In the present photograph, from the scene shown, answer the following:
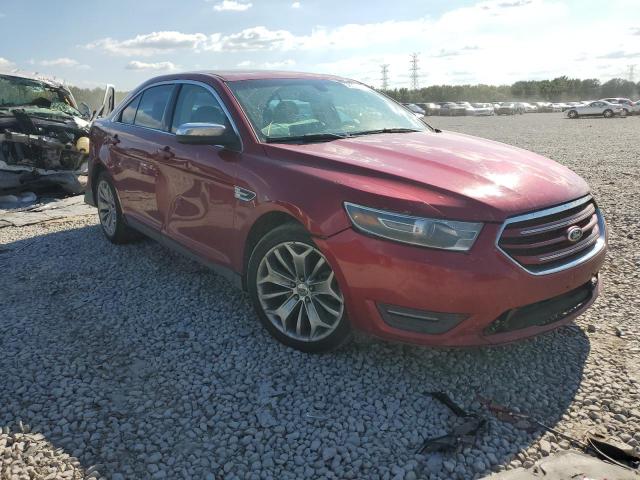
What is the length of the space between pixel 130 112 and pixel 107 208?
1.11m

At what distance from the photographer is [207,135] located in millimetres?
3529

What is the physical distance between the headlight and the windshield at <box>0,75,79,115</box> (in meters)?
9.02

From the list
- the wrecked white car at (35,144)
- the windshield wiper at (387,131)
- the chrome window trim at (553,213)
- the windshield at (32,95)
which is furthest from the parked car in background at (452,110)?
the chrome window trim at (553,213)

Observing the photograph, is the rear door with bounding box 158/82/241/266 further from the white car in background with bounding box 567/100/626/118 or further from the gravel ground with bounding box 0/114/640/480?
the white car in background with bounding box 567/100/626/118

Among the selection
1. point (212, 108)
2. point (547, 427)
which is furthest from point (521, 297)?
point (212, 108)

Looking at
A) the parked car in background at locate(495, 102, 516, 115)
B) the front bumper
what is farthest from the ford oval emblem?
the parked car in background at locate(495, 102, 516, 115)

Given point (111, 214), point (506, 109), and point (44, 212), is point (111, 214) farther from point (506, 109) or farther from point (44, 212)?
point (506, 109)

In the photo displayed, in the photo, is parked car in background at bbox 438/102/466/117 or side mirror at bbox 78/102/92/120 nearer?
side mirror at bbox 78/102/92/120

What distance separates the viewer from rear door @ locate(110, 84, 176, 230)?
455 cm

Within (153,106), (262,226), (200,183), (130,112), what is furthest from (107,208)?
(262,226)

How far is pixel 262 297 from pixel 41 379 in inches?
54.4

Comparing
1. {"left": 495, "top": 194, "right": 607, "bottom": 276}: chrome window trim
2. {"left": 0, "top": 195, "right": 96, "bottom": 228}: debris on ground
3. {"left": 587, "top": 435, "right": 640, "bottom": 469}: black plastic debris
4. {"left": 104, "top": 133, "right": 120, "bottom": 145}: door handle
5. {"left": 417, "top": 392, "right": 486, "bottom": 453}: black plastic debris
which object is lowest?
{"left": 587, "top": 435, "right": 640, "bottom": 469}: black plastic debris

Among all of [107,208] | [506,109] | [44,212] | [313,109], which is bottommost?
[506,109]

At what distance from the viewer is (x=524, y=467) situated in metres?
2.33
